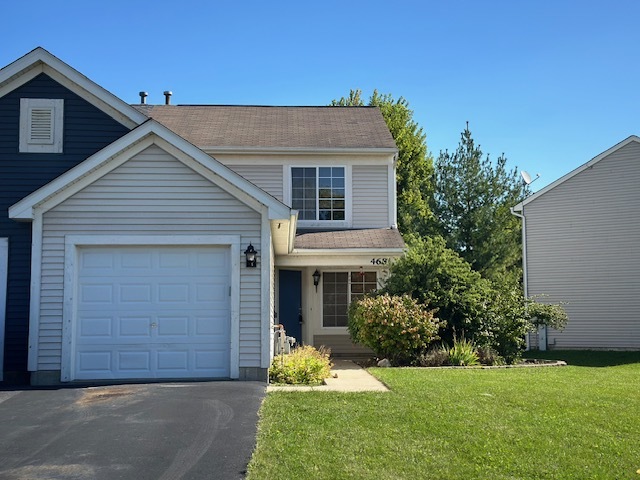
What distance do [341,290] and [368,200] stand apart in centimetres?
249

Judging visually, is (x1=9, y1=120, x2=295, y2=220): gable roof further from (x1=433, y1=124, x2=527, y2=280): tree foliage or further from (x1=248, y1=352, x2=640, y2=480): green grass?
(x1=433, y1=124, x2=527, y2=280): tree foliage

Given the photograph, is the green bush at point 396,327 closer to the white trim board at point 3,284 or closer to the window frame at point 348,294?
the window frame at point 348,294

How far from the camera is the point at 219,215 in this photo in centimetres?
1107

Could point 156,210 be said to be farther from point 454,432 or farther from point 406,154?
point 406,154

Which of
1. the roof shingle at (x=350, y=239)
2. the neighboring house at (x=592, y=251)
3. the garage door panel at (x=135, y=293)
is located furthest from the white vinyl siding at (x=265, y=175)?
the neighboring house at (x=592, y=251)

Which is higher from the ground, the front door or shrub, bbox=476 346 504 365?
the front door

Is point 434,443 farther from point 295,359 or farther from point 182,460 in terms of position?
point 295,359

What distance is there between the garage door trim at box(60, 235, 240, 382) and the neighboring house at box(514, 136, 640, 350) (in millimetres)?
13244

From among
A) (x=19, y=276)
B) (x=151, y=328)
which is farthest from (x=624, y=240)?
(x=19, y=276)

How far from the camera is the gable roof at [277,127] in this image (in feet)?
57.2

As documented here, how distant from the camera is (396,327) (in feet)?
44.5

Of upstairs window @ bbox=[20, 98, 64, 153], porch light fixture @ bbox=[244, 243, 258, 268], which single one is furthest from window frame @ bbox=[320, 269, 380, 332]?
upstairs window @ bbox=[20, 98, 64, 153]

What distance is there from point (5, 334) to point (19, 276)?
1.05m

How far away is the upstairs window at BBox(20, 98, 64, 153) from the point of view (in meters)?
12.4
